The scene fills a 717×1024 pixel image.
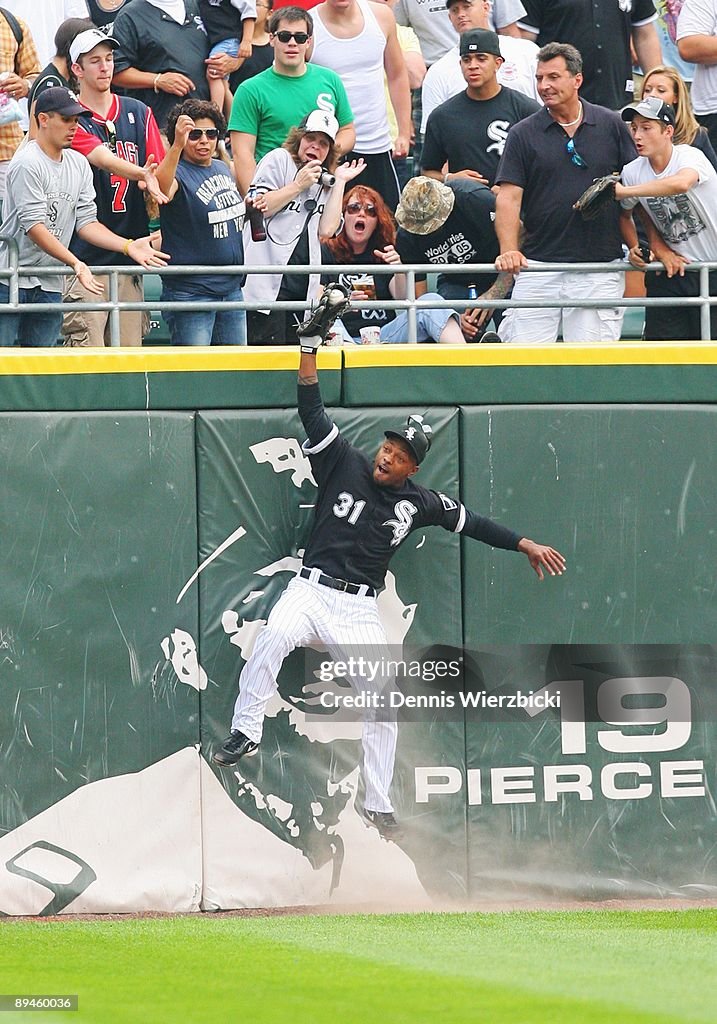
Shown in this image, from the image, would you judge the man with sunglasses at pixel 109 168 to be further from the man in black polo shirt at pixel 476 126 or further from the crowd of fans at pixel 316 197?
the man in black polo shirt at pixel 476 126

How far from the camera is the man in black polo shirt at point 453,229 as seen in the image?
31.0ft

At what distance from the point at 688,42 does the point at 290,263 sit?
3.60 m

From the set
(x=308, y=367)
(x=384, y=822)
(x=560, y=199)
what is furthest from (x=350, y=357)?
(x=384, y=822)

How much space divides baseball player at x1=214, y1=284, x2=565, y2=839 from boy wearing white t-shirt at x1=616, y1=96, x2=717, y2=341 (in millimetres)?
1823

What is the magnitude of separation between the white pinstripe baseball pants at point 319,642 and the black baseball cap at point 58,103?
2.95 meters

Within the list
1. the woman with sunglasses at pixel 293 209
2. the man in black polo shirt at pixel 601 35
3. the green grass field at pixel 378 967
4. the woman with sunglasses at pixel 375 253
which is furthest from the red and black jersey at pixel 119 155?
the green grass field at pixel 378 967

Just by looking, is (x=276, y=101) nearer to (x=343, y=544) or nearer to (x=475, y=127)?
(x=475, y=127)

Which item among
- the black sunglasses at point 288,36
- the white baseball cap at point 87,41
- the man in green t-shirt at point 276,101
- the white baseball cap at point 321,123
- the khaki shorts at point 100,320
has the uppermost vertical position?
the black sunglasses at point 288,36

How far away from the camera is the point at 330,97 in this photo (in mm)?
10195

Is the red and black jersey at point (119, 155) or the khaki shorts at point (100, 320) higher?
the red and black jersey at point (119, 155)

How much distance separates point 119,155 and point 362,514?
286cm

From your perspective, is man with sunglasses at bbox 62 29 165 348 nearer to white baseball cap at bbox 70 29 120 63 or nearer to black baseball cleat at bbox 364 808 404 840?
white baseball cap at bbox 70 29 120 63

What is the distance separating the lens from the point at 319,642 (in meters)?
9.03

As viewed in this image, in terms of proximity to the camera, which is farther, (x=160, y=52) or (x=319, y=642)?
(x=160, y=52)
